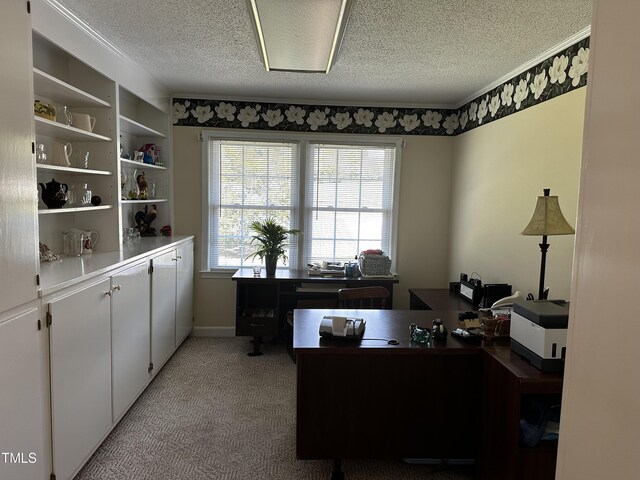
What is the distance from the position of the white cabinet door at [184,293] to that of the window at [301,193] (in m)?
0.30

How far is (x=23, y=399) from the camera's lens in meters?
1.70

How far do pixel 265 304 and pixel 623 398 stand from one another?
12.7ft

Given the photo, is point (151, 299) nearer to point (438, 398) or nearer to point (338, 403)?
point (338, 403)

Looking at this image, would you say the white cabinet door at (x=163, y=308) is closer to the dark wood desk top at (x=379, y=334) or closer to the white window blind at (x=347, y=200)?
the dark wood desk top at (x=379, y=334)

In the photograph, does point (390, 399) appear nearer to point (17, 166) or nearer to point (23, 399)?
point (23, 399)

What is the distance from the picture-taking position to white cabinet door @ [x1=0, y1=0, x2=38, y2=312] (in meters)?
1.57

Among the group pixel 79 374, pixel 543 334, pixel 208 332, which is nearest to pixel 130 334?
pixel 79 374

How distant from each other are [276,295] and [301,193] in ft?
3.62

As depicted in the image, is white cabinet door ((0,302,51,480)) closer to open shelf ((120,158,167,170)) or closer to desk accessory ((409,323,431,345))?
desk accessory ((409,323,431,345))

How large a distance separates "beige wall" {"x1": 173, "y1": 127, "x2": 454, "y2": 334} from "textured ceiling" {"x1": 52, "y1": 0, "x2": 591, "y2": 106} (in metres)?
0.72

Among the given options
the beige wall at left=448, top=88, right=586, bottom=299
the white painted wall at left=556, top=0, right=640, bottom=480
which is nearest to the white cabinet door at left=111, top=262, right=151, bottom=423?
the white painted wall at left=556, top=0, right=640, bottom=480

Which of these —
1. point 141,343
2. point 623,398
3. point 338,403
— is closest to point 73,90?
point 141,343

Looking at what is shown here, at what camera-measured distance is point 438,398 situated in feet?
7.21

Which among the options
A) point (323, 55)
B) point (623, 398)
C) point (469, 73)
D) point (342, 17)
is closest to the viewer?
point (623, 398)
